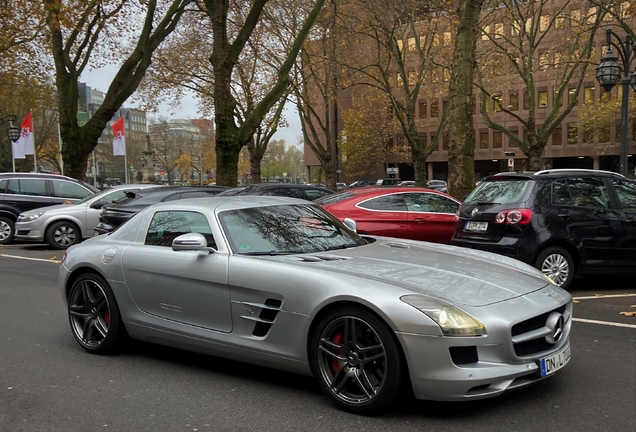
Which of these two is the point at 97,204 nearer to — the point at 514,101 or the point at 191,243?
the point at 191,243

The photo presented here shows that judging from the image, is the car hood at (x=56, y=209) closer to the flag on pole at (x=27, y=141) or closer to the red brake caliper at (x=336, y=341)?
the red brake caliper at (x=336, y=341)

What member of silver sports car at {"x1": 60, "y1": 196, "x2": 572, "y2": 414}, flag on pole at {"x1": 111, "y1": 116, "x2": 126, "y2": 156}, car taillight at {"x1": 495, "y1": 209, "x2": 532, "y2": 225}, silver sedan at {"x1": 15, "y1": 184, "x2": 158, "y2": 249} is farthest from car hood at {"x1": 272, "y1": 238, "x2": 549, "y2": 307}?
flag on pole at {"x1": 111, "y1": 116, "x2": 126, "y2": 156}

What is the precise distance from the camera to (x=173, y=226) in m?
4.93

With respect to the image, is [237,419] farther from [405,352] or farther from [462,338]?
[462,338]

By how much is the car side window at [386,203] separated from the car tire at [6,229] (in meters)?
10.1

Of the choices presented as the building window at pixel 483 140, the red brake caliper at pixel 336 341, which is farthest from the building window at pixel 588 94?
the red brake caliper at pixel 336 341

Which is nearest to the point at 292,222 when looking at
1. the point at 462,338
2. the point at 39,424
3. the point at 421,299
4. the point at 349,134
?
the point at 421,299

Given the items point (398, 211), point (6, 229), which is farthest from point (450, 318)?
point (6, 229)

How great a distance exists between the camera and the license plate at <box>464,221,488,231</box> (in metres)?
8.01

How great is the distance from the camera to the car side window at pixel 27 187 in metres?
14.9

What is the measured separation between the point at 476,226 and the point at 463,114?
A: 5.69 meters

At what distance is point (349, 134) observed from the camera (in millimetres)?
50812

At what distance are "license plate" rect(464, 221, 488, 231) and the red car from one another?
1719 millimetres

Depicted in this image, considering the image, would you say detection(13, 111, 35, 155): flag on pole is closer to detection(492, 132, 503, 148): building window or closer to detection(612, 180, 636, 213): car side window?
detection(612, 180, 636, 213): car side window
